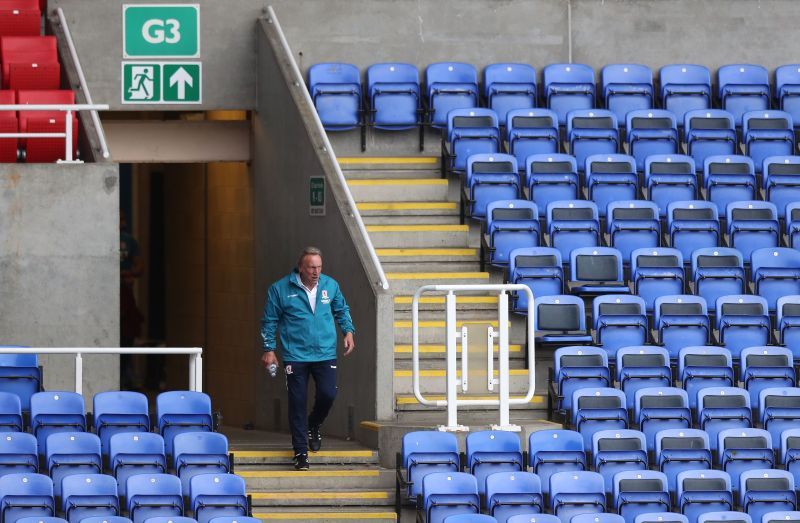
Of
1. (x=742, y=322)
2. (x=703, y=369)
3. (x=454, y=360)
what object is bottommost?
(x=703, y=369)

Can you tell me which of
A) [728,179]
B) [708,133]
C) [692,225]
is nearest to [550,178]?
[692,225]

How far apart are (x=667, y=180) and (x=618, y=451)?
13.6ft

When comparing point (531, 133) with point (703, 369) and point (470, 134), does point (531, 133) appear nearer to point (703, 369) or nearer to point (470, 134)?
point (470, 134)

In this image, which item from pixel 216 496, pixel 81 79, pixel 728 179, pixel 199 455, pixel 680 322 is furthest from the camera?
pixel 81 79

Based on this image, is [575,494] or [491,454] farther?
[491,454]

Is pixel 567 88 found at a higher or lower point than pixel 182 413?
higher

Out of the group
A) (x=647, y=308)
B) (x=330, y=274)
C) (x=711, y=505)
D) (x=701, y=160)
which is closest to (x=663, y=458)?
(x=711, y=505)

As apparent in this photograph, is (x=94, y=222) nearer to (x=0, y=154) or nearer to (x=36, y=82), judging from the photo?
(x=0, y=154)

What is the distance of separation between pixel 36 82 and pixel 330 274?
3.76 metres

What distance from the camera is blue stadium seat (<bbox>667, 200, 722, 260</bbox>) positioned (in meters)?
15.0

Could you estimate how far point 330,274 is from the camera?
46.4ft

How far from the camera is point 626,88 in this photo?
55.9 ft

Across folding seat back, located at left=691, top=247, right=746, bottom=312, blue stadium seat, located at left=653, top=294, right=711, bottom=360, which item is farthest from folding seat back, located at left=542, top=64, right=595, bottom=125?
blue stadium seat, located at left=653, top=294, right=711, bottom=360

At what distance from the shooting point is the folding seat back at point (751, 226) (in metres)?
15.1
